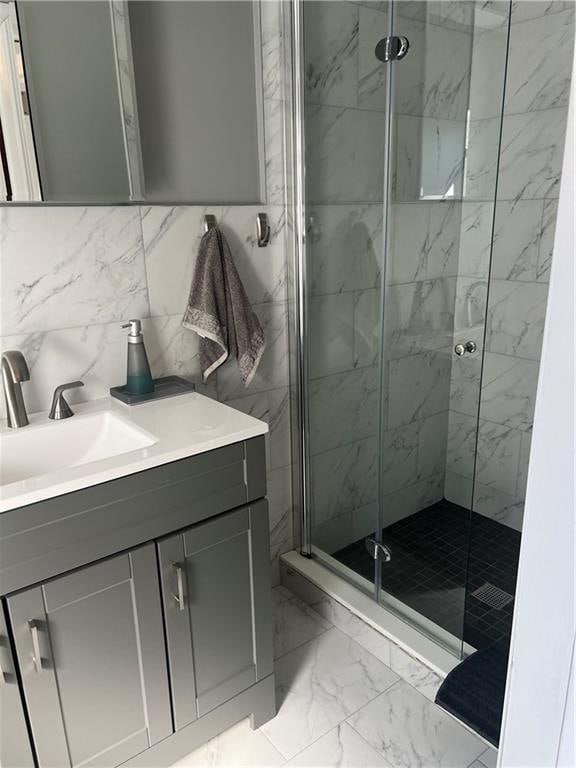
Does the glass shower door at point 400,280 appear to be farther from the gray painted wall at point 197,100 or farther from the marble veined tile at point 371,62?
the gray painted wall at point 197,100

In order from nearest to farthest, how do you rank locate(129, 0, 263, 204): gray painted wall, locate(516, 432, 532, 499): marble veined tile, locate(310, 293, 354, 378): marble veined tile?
locate(129, 0, 263, 204): gray painted wall → locate(310, 293, 354, 378): marble veined tile → locate(516, 432, 532, 499): marble veined tile

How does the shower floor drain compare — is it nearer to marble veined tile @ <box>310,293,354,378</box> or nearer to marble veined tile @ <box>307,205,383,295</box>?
marble veined tile @ <box>310,293,354,378</box>

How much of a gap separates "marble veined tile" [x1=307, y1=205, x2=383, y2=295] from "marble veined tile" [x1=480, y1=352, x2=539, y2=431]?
73 cm

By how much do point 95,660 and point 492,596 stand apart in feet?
4.45

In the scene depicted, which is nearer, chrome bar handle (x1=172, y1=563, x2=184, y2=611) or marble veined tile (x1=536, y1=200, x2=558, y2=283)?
chrome bar handle (x1=172, y1=563, x2=184, y2=611)

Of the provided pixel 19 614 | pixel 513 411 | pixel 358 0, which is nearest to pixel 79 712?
pixel 19 614

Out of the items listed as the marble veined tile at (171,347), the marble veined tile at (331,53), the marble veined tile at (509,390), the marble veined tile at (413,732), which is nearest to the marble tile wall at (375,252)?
the marble veined tile at (331,53)

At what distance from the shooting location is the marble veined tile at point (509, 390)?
2.34m

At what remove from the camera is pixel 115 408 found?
1623 millimetres

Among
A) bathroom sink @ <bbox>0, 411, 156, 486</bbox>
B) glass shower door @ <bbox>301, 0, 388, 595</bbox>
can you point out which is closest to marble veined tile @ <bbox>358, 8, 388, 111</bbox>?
glass shower door @ <bbox>301, 0, 388, 595</bbox>

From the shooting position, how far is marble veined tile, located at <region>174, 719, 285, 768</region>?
160 centimetres

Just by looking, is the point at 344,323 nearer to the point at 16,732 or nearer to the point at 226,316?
the point at 226,316

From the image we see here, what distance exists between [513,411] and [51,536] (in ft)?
6.26

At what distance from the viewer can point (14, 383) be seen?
4.77 ft
